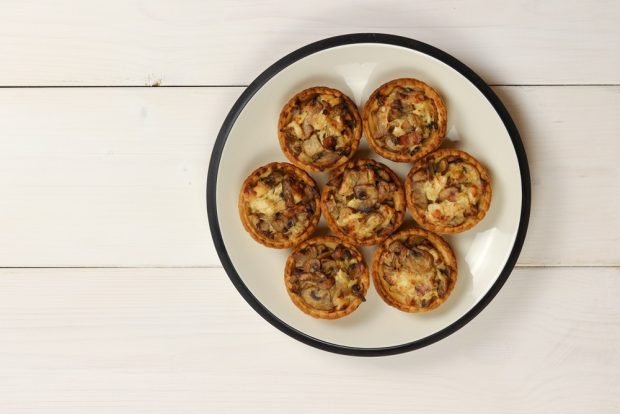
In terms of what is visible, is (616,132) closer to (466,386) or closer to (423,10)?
(423,10)

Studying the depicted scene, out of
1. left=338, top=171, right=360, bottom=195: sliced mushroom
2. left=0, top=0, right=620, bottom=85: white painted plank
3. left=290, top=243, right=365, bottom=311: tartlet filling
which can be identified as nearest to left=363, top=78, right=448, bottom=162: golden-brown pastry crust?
left=338, top=171, right=360, bottom=195: sliced mushroom

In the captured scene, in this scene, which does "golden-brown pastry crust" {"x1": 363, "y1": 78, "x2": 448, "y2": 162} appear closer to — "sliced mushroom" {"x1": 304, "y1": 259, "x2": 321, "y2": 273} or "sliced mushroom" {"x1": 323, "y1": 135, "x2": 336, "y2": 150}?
"sliced mushroom" {"x1": 323, "y1": 135, "x2": 336, "y2": 150}

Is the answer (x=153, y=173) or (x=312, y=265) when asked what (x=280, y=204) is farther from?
(x=153, y=173)

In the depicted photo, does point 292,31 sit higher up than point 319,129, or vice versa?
point 292,31

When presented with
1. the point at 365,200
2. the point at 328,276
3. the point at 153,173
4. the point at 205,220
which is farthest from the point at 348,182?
the point at 153,173

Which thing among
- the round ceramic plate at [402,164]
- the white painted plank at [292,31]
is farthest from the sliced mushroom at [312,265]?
the white painted plank at [292,31]
